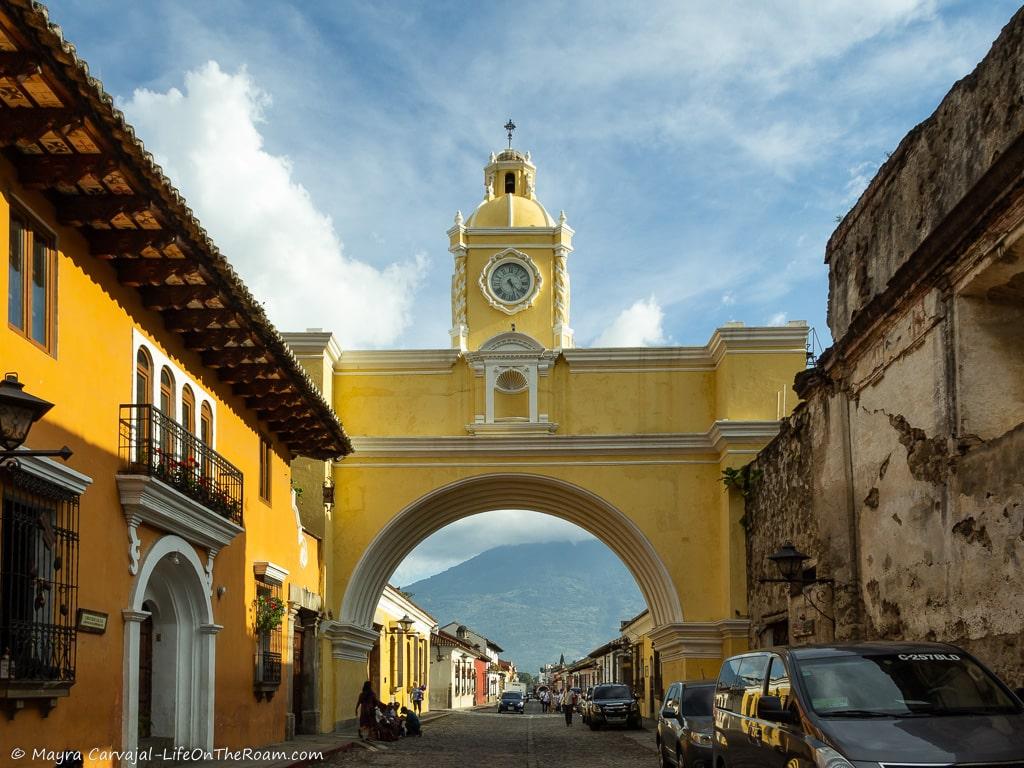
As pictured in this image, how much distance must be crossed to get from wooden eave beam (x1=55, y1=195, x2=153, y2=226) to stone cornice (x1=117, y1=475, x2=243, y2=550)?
8.78 feet

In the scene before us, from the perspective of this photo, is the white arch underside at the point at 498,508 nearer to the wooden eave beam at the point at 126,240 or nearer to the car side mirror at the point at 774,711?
the wooden eave beam at the point at 126,240

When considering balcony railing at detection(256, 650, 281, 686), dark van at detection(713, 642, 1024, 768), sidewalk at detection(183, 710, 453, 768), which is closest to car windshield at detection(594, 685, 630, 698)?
sidewalk at detection(183, 710, 453, 768)

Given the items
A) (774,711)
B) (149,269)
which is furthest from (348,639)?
(774,711)

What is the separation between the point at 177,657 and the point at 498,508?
1522 cm

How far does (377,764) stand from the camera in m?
18.2

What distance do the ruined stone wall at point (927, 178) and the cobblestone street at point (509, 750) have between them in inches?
311

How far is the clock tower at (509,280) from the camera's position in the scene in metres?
29.0

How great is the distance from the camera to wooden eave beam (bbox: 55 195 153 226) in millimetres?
11086

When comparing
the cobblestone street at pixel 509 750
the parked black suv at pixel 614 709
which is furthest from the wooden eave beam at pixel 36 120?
the parked black suv at pixel 614 709

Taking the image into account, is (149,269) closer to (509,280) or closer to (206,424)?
(206,424)

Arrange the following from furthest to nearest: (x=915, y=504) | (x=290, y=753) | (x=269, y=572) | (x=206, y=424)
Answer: (x=269, y=572) → (x=290, y=753) → (x=206, y=424) → (x=915, y=504)

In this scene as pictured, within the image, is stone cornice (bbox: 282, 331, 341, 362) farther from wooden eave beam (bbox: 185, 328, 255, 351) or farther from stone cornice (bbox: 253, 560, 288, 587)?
wooden eave beam (bbox: 185, 328, 255, 351)

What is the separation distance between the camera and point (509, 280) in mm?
29375

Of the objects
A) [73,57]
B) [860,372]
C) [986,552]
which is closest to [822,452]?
[860,372]
